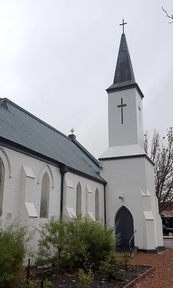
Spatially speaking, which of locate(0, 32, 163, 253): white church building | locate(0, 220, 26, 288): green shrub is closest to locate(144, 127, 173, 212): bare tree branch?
locate(0, 32, 163, 253): white church building

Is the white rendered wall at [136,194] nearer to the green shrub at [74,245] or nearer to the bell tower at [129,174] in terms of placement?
the bell tower at [129,174]

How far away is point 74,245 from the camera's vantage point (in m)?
9.79

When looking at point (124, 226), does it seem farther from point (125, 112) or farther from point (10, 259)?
point (10, 259)

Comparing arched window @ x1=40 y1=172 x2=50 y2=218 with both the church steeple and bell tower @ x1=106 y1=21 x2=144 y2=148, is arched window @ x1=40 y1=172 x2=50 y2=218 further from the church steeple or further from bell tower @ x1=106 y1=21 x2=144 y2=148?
the church steeple

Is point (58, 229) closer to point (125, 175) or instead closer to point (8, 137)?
point (8, 137)

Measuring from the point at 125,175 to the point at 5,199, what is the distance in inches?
451

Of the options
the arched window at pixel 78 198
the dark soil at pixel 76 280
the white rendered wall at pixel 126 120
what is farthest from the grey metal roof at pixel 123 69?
the dark soil at pixel 76 280

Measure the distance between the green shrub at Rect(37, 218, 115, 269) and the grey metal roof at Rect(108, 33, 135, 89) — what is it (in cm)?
1556

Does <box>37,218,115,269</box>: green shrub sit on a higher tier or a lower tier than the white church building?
lower

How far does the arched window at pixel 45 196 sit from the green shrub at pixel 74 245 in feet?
10.3

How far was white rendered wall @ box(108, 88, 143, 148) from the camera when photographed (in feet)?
72.1

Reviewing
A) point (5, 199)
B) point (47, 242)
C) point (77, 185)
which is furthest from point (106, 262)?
point (77, 185)

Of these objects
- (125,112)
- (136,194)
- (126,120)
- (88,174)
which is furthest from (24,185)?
(125,112)

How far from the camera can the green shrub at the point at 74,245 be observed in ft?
31.7
